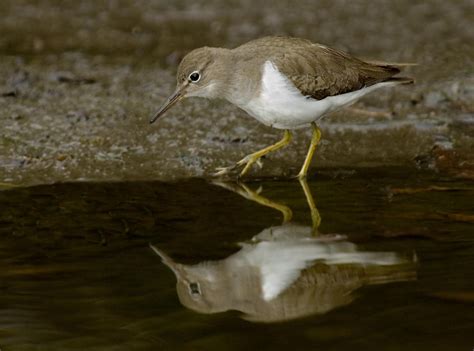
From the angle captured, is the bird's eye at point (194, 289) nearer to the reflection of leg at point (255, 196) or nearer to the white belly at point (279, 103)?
the reflection of leg at point (255, 196)

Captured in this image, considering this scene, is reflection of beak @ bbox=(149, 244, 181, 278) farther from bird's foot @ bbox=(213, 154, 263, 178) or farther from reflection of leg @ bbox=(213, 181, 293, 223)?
bird's foot @ bbox=(213, 154, 263, 178)

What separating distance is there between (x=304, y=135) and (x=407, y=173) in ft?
4.35

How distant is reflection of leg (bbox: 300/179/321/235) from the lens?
6.29 m

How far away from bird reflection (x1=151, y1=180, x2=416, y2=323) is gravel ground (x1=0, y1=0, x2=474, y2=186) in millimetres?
1778

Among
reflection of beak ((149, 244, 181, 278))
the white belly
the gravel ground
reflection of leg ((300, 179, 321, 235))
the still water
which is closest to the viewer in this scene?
the still water

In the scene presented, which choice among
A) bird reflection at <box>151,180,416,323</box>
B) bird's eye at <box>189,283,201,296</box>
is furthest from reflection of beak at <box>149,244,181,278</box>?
bird's eye at <box>189,283,201,296</box>

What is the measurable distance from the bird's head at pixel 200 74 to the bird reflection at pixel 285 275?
5.38ft

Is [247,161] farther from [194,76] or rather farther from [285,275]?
[285,275]

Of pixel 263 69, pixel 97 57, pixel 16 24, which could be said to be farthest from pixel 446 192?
pixel 16 24

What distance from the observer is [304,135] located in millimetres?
8469

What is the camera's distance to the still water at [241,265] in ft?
15.5

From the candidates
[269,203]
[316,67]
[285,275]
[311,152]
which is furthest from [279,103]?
[285,275]

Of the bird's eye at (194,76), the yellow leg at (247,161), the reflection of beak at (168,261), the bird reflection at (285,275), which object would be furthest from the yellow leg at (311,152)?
the reflection of beak at (168,261)

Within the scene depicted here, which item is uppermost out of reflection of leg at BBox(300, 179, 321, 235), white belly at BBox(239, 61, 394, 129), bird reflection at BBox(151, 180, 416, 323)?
white belly at BBox(239, 61, 394, 129)
